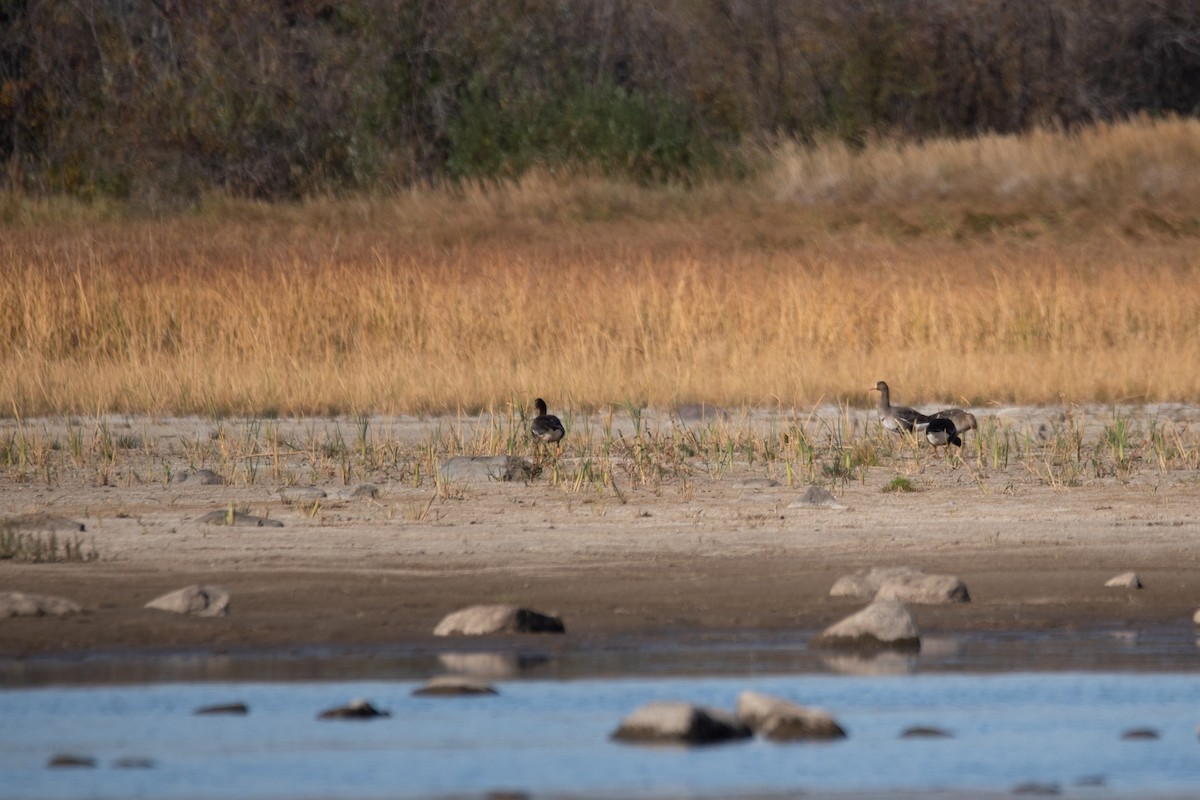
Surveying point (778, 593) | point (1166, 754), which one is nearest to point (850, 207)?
point (778, 593)

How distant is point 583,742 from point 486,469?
483cm

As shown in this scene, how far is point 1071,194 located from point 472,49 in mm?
12367

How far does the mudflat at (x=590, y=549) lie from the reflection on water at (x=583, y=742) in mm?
725

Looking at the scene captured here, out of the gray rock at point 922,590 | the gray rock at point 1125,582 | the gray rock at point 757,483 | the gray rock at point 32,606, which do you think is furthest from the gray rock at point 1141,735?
the gray rock at point 757,483

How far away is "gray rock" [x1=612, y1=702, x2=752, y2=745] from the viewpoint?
4910mm

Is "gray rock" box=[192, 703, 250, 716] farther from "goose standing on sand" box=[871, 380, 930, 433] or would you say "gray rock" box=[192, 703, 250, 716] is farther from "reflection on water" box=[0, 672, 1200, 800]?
"goose standing on sand" box=[871, 380, 930, 433]

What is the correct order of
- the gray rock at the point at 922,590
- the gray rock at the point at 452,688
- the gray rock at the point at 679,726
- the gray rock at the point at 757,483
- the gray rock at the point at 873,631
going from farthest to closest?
the gray rock at the point at 757,483, the gray rock at the point at 922,590, the gray rock at the point at 873,631, the gray rock at the point at 452,688, the gray rock at the point at 679,726

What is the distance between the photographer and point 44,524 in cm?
808

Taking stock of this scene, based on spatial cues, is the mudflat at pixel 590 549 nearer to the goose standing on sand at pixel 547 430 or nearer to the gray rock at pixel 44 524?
the gray rock at pixel 44 524

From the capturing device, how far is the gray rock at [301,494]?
29.3ft

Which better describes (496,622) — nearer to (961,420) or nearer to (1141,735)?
(1141,735)

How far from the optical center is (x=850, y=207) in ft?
89.1

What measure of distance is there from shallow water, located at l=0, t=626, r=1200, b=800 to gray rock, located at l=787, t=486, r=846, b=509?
2.47 m

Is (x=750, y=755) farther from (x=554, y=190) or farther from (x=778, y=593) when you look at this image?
(x=554, y=190)
